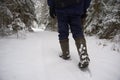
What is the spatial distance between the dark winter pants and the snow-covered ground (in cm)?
49

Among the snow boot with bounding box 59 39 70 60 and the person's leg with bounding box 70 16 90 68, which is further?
the snow boot with bounding box 59 39 70 60

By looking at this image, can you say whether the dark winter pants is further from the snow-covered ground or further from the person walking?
the snow-covered ground

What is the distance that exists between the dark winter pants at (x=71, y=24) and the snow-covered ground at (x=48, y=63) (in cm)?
49

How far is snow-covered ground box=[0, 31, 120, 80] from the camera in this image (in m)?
3.01

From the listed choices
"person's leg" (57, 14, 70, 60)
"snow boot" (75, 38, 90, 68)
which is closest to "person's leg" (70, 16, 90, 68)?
"snow boot" (75, 38, 90, 68)

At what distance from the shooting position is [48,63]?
343 cm

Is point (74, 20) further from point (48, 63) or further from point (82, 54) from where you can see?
point (48, 63)

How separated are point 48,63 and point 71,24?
0.77m

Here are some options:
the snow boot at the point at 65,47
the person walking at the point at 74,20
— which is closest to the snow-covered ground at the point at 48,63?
the snow boot at the point at 65,47

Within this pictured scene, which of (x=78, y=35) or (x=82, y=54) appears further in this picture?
(x=78, y=35)

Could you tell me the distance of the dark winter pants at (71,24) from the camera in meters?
3.43

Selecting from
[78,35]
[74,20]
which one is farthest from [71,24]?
[78,35]

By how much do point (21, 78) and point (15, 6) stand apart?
10.4 feet

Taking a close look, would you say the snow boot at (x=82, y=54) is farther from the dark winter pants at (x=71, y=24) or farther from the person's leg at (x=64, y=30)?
the person's leg at (x=64, y=30)
